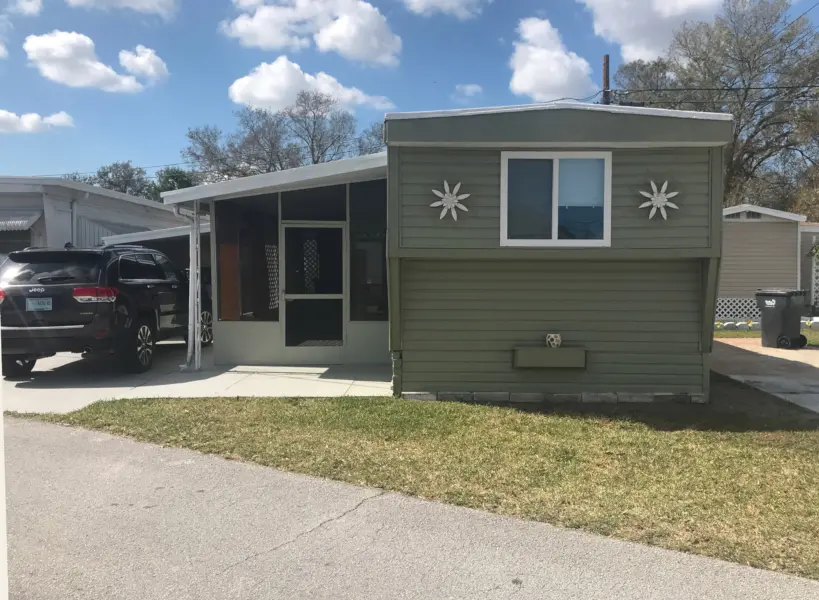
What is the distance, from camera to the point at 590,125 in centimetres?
616

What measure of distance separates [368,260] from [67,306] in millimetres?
3951

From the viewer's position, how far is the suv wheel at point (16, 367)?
317 inches

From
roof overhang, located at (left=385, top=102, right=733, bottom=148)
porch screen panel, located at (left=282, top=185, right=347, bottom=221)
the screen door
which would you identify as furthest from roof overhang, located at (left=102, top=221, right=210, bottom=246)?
roof overhang, located at (left=385, top=102, right=733, bottom=148)

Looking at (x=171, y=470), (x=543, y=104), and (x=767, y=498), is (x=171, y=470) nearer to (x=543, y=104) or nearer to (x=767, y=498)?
(x=767, y=498)

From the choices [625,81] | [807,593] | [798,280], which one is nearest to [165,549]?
[807,593]

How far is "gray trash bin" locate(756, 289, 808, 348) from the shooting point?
11.5 meters

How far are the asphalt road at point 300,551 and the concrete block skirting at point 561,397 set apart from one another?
2.69m

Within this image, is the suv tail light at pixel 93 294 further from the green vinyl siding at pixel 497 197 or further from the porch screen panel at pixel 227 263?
the green vinyl siding at pixel 497 197

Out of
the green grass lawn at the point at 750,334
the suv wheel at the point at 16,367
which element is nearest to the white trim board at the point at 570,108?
the suv wheel at the point at 16,367

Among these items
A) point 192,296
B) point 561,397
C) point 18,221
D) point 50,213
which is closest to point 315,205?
point 192,296

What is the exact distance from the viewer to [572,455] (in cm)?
492

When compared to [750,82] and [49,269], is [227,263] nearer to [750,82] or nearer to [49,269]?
[49,269]

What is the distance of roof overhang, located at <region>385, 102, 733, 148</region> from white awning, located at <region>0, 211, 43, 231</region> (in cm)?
923

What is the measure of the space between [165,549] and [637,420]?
178 inches
